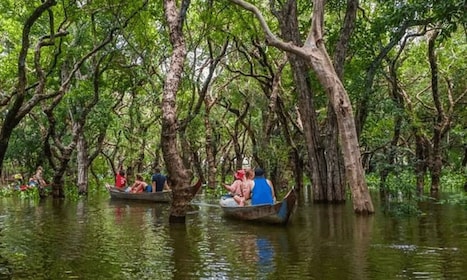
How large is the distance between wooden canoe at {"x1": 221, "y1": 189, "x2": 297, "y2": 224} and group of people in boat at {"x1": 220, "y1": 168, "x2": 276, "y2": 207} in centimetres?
42

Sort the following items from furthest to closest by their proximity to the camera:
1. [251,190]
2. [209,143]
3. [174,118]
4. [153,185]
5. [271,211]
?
[209,143]
[153,185]
[251,190]
[271,211]
[174,118]

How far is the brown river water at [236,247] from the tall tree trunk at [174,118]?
90 centimetres

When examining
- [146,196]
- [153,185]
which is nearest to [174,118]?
[146,196]

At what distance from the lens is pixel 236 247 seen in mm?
10242

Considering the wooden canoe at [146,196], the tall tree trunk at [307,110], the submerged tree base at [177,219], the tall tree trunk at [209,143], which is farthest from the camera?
the tall tree trunk at [209,143]

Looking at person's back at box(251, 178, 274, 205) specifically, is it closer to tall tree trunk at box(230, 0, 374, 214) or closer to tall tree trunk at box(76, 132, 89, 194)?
tall tree trunk at box(230, 0, 374, 214)

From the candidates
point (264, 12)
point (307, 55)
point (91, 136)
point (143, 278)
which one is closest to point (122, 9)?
point (264, 12)

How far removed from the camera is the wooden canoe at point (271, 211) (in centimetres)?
1277

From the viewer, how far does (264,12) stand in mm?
25172

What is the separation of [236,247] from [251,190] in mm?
5172

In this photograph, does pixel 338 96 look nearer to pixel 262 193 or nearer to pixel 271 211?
pixel 262 193

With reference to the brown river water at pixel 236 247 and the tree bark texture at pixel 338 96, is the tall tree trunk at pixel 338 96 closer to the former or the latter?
the tree bark texture at pixel 338 96

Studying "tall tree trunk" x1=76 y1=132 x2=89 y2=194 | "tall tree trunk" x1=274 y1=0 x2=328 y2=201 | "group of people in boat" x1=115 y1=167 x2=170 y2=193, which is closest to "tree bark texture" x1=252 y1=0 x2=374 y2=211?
"tall tree trunk" x1=274 y1=0 x2=328 y2=201

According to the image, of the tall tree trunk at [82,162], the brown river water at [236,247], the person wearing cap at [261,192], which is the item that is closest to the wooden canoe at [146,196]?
the tall tree trunk at [82,162]
